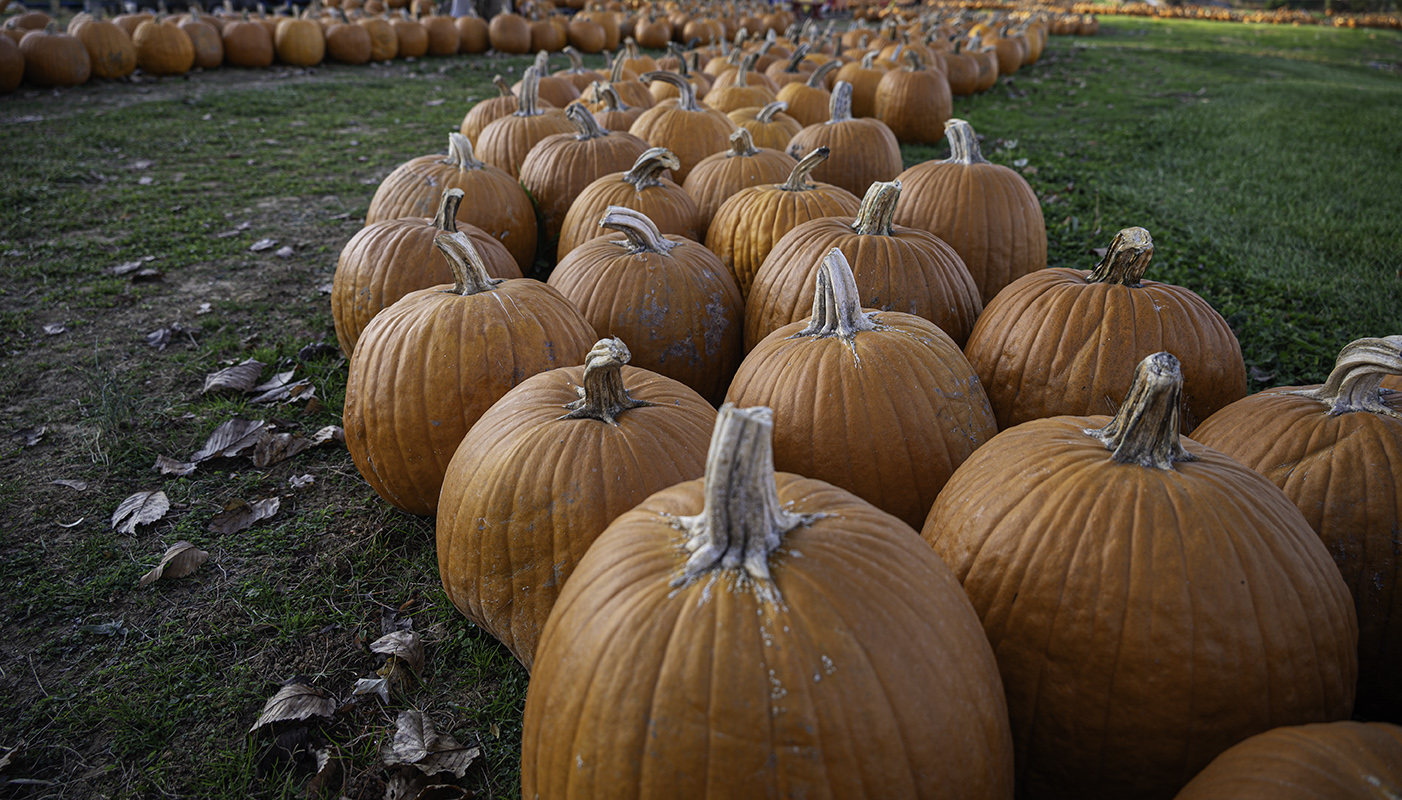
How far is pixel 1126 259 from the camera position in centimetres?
270

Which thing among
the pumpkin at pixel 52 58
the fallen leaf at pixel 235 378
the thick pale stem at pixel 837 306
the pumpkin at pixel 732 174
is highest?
the pumpkin at pixel 52 58

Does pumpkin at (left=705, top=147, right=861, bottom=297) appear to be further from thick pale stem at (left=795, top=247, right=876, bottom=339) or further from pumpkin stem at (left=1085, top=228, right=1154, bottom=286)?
pumpkin stem at (left=1085, top=228, right=1154, bottom=286)

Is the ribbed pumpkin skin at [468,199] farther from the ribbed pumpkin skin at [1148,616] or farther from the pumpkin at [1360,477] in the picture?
the pumpkin at [1360,477]

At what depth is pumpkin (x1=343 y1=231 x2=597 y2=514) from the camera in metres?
2.79

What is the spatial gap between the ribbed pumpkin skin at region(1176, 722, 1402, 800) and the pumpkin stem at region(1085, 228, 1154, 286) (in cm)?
164

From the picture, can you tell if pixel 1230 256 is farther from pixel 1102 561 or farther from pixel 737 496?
pixel 737 496

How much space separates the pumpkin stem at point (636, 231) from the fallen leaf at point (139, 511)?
218cm

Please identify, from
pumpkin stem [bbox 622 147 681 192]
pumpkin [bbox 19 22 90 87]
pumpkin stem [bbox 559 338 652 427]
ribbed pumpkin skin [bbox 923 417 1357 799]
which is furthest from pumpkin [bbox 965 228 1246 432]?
pumpkin [bbox 19 22 90 87]

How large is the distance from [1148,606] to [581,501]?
4.59 feet

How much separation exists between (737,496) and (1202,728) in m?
1.20

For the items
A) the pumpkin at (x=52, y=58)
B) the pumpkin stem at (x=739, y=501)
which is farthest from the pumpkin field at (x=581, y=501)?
the pumpkin at (x=52, y=58)

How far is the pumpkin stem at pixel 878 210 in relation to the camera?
10.5 feet

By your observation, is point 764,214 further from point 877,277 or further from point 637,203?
point 877,277

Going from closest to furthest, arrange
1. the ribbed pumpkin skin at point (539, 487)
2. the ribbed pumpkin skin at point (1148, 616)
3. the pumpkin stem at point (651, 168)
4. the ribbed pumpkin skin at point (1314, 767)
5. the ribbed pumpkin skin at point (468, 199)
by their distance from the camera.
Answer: the ribbed pumpkin skin at point (1314, 767)
the ribbed pumpkin skin at point (1148, 616)
the ribbed pumpkin skin at point (539, 487)
the pumpkin stem at point (651, 168)
the ribbed pumpkin skin at point (468, 199)
